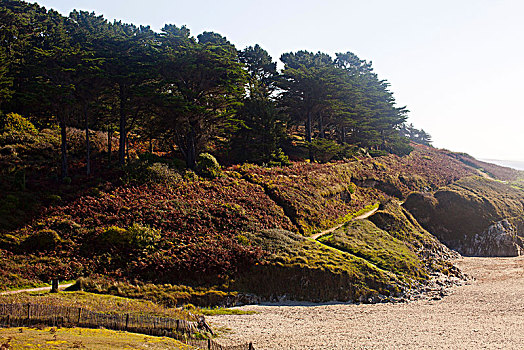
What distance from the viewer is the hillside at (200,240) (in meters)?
21.2

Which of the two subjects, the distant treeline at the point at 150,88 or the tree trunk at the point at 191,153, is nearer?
the distant treeline at the point at 150,88

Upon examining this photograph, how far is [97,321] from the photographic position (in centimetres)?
1259

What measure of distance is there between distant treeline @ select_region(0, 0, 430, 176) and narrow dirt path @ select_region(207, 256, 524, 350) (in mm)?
20410

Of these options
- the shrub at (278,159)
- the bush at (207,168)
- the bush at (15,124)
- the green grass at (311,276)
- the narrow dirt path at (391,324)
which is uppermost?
the bush at (15,124)

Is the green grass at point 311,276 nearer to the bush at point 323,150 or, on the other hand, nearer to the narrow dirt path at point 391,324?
the narrow dirt path at point 391,324

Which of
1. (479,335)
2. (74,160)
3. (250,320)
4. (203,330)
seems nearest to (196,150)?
(74,160)

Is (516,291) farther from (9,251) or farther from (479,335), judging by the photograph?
(9,251)

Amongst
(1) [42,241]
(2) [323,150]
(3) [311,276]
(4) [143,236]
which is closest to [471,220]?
(2) [323,150]

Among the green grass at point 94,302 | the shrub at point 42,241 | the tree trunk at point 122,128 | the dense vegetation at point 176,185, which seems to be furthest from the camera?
the tree trunk at point 122,128

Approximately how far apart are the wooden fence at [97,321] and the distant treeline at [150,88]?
20049 mm

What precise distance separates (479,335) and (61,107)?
31.5 metres

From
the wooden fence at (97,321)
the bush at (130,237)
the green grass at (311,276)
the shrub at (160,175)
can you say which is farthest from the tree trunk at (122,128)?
the wooden fence at (97,321)

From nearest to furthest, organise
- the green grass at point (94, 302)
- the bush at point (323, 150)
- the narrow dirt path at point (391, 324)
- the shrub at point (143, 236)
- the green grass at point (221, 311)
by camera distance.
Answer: the green grass at point (94, 302) → the narrow dirt path at point (391, 324) → the green grass at point (221, 311) → the shrub at point (143, 236) → the bush at point (323, 150)

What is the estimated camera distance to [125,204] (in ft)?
87.5
